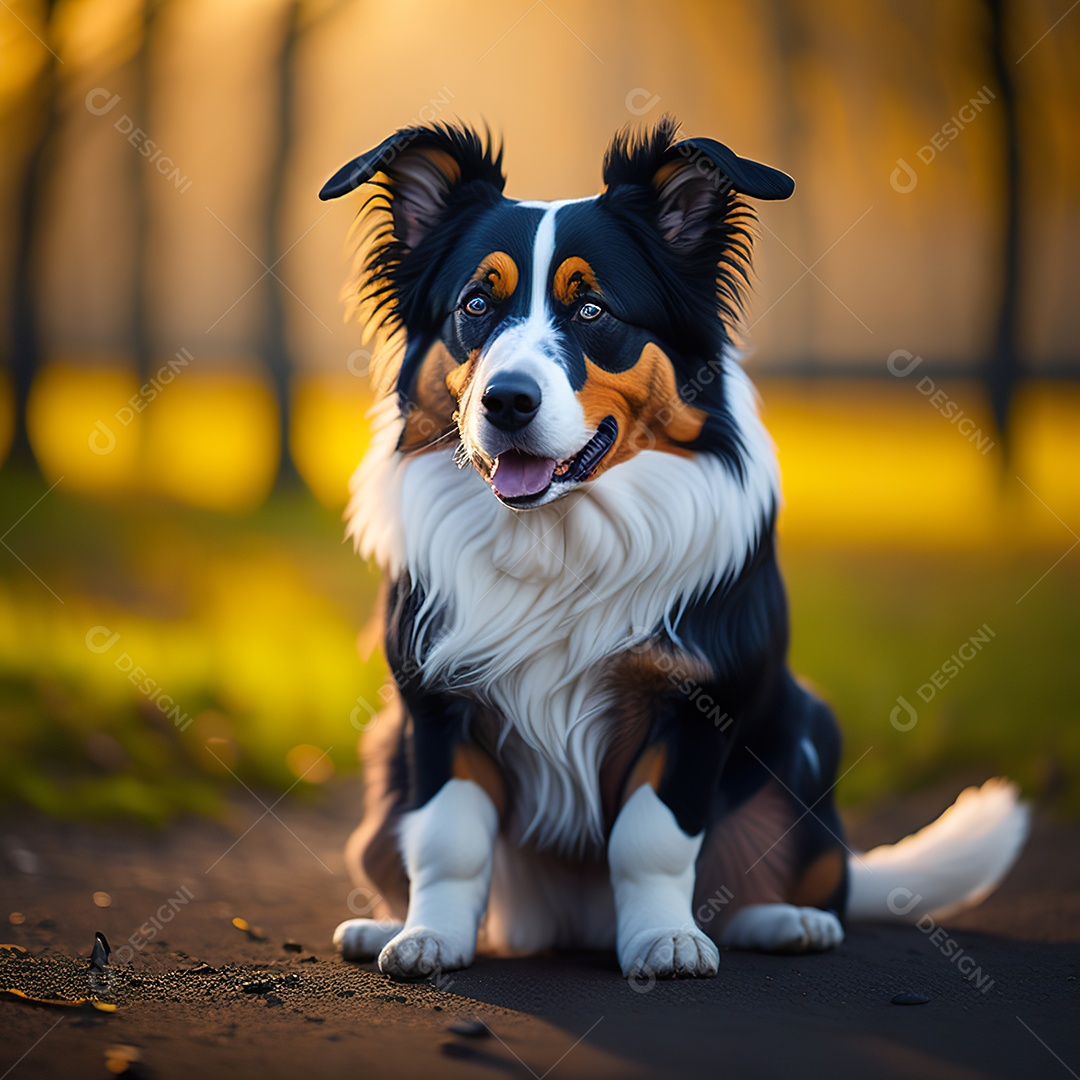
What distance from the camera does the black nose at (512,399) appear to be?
263 centimetres

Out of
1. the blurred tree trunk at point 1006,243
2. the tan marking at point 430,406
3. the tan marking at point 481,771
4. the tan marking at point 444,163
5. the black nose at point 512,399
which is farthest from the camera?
the blurred tree trunk at point 1006,243

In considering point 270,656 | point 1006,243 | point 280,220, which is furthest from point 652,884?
point 280,220

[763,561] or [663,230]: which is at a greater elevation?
[663,230]

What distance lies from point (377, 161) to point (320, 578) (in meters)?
5.02

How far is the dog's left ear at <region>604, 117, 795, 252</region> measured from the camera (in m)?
3.02

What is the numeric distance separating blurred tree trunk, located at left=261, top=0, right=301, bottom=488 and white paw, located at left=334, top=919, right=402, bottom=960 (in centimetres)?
559

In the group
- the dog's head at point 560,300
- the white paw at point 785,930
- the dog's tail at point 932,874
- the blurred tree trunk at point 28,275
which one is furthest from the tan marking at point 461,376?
the blurred tree trunk at point 28,275

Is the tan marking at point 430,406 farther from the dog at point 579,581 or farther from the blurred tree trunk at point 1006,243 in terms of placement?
the blurred tree trunk at point 1006,243

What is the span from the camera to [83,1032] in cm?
235

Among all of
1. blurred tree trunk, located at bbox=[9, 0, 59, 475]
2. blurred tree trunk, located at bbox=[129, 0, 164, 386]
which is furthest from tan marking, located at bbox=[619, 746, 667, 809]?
blurred tree trunk, located at bbox=[9, 0, 59, 475]

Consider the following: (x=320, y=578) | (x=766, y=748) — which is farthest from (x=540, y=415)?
(x=320, y=578)

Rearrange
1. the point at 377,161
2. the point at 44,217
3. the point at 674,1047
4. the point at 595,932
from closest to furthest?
the point at 674,1047
the point at 377,161
the point at 595,932
the point at 44,217

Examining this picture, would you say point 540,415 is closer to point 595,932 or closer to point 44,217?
point 595,932

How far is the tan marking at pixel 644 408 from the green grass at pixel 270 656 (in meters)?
3.17
